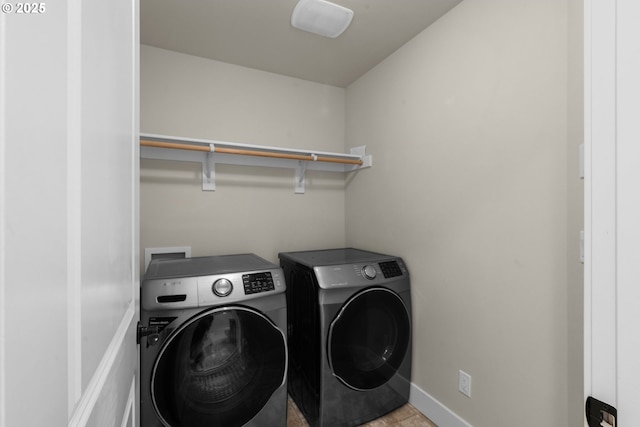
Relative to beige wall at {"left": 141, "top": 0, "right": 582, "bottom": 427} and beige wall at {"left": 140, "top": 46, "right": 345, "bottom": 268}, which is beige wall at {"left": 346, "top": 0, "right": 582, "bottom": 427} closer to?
beige wall at {"left": 141, "top": 0, "right": 582, "bottom": 427}

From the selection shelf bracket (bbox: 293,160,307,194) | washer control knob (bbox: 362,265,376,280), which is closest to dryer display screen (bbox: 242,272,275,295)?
washer control knob (bbox: 362,265,376,280)

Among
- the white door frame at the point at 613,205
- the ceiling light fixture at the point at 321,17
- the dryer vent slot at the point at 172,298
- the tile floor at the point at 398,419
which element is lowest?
the tile floor at the point at 398,419

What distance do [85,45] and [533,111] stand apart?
156 cm

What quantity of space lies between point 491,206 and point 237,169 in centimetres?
172

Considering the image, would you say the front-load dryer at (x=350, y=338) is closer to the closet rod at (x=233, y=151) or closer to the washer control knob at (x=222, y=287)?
the washer control knob at (x=222, y=287)

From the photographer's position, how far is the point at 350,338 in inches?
66.4

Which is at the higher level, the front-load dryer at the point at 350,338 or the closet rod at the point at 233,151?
the closet rod at the point at 233,151

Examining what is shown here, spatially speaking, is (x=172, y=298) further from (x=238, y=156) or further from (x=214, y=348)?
(x=238, y=156)

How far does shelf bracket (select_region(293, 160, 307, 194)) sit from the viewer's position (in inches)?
94.6

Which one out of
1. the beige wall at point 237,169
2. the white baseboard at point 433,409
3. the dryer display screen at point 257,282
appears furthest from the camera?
the beige wall at point 237,169

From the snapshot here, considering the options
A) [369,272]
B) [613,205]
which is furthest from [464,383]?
[613,205]

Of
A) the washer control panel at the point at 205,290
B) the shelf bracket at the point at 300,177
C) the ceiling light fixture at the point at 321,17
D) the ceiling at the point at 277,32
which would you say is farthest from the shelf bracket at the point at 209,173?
the ceiling light fixture at the point at 321,17

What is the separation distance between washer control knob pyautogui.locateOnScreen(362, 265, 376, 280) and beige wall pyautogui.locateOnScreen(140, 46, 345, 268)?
83 centimetres

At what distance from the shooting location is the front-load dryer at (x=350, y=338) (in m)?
1.62
